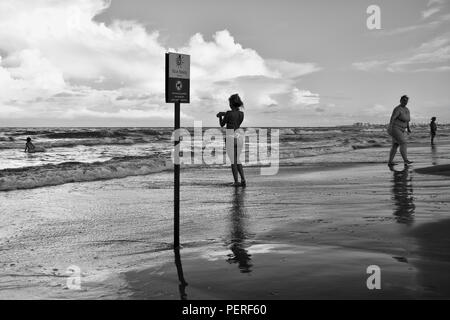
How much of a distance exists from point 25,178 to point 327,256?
10711 millimetres

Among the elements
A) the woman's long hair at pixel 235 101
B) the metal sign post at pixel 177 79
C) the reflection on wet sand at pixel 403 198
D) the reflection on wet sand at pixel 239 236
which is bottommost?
the reflection on wet sand at pixel 239 236

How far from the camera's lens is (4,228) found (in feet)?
22.5

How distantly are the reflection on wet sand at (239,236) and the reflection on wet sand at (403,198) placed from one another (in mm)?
2355

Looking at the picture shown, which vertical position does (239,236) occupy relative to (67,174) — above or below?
below

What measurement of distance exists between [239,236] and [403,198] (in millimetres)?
4081

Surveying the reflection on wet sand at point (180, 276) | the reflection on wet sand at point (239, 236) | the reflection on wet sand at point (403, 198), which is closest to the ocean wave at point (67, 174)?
the reflection on wet sand at point (239, 236)

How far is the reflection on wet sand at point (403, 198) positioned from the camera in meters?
6.53

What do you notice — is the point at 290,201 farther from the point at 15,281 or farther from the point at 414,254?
the point at 15,281

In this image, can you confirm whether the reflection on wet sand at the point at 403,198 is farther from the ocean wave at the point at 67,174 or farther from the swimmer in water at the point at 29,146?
the swimmer in water at the point at 29,146

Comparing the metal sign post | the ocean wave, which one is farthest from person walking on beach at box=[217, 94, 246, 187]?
the ocean wave

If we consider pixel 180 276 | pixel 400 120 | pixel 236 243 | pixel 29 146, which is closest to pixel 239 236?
pixel 236 243

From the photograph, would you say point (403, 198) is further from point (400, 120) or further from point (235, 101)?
point (400, 120)

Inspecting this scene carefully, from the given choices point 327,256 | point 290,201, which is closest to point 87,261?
point 327,256

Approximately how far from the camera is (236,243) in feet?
17.9
